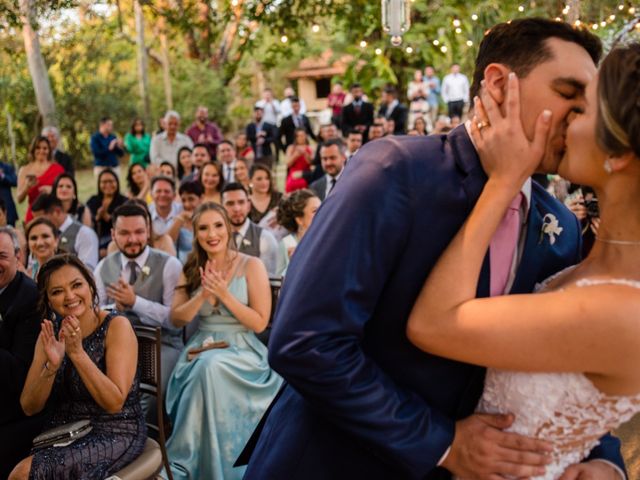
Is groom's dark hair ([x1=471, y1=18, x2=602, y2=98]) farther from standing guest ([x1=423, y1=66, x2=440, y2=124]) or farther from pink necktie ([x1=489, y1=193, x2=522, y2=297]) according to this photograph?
standing guest ([x1=423, y1=66, x2=440, y2=124])

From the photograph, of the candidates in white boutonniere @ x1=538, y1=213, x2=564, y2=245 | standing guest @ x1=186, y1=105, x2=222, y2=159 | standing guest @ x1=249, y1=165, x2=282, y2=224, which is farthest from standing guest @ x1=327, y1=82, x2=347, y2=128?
white boutonniere @ x1=538, y1=213, x2=564, y2=245

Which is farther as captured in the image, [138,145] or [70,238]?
[138,145]

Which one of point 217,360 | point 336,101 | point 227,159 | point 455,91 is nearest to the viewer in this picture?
point 217,360

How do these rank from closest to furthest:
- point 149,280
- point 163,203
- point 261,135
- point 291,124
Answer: point 149,280
point 163,203
point 261,135
point 291,124

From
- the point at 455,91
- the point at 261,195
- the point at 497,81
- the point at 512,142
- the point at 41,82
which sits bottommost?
the point at 261,195

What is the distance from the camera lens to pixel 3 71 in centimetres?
1875

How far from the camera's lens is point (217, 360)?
4332 millimetres

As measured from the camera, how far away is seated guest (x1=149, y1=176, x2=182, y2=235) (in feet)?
24.2

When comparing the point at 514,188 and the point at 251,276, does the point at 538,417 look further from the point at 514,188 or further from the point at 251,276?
the point at 251,276

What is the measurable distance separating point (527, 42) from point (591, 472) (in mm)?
940

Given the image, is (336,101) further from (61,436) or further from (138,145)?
(61,436)

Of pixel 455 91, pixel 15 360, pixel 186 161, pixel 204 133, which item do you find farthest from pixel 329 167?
pixel 455 91

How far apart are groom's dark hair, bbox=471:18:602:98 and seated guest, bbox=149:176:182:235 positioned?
6.11 m

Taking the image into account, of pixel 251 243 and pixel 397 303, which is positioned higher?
pixel 397 303
